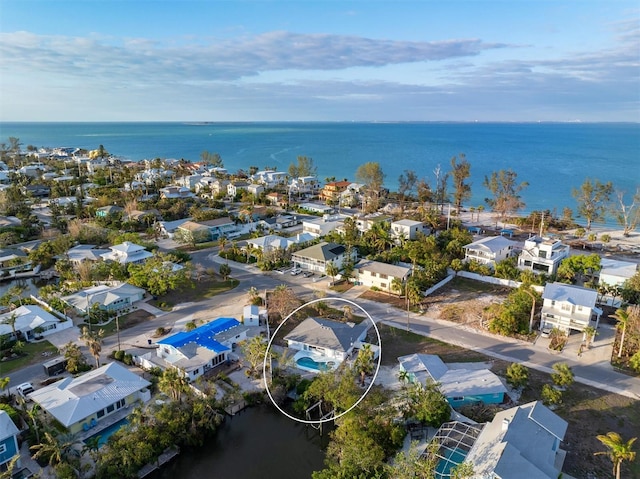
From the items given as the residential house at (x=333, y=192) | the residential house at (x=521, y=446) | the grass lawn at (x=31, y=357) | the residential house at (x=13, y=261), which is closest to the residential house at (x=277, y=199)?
the residential house at (x=333, y=192)

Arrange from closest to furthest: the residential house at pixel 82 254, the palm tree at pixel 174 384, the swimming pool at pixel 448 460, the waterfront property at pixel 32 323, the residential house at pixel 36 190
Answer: the swimming pool at pixel 448 460 → the palm tree at pixel 174 384 → the waterfront property at pixel 32 323 → the residential house at pixel 82 254 → the residential house at pixel 36 190

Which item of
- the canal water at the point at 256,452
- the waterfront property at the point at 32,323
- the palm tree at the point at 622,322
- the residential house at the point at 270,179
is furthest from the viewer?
the residential house at the point at 270,179

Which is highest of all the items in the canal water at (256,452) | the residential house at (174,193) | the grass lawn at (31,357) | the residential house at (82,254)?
the residential house at (174,193)

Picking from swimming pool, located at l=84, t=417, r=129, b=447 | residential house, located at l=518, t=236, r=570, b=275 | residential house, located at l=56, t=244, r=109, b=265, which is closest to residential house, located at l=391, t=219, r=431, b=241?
residential house, located at l=518, t=236, r=570, b=275

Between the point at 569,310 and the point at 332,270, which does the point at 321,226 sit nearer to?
the point at 332,270

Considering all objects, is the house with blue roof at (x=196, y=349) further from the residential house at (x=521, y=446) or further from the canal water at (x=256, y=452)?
the residential house at (x=521, y=446)

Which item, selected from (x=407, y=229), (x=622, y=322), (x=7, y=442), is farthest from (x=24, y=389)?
(x=407, y=229)

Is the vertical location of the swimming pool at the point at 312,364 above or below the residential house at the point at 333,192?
below

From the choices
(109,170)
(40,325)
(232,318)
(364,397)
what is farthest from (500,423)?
(109,170)
